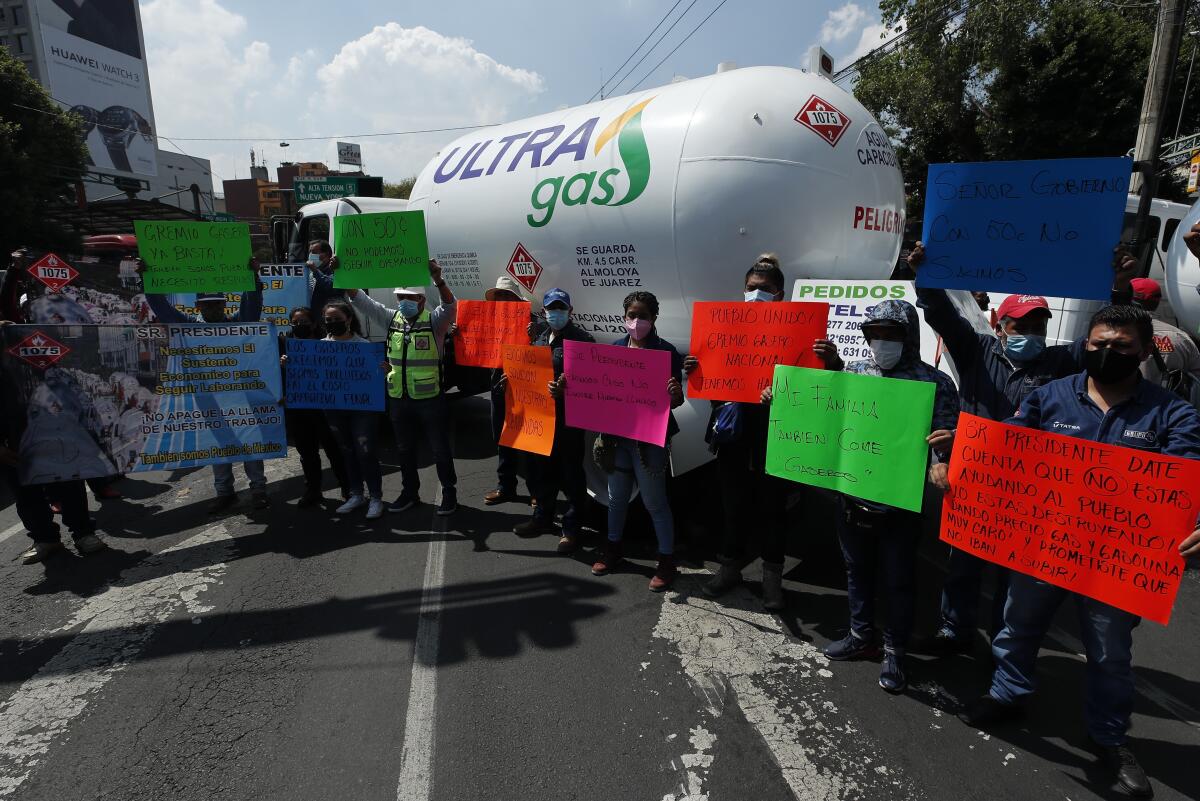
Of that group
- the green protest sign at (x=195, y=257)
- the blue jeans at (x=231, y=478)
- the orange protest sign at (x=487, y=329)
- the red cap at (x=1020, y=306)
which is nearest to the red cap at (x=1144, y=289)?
the red cap at (x=1020, y=306)

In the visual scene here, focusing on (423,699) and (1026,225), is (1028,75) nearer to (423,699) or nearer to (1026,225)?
(1026,225)

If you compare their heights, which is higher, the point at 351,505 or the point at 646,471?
the point at 646,471

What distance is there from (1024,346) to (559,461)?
309cm

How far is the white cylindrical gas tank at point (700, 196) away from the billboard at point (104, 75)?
210 feet

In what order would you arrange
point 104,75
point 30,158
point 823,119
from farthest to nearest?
point 104,75
point 30,158
point 823,119

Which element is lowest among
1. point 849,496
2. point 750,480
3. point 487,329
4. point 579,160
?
point 750,480

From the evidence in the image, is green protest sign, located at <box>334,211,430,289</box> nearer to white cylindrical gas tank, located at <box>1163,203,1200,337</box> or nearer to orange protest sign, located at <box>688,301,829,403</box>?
orange protest sign, located at <box>688,301,829,403</box>

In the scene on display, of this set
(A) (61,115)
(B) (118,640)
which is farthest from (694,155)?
(A) (61,115)

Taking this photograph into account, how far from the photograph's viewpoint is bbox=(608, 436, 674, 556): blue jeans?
397cm

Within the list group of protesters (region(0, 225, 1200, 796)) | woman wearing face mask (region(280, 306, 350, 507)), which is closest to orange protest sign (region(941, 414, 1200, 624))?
group of protesters (region(0, 225, 1200, 796))

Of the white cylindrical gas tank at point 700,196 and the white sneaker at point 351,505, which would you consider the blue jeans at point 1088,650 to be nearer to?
the white cylindrical gas tank at point 700,196

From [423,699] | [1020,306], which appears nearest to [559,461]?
[423,699]

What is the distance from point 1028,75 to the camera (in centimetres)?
1522

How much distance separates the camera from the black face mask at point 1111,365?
2.26 meters
